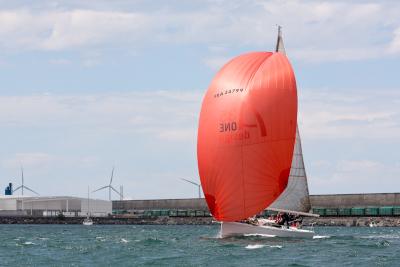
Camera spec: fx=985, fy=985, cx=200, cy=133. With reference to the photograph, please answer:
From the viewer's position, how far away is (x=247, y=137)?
225 feet

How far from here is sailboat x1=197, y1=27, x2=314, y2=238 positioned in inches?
2704

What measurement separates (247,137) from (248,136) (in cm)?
10

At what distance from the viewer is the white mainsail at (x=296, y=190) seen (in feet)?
235

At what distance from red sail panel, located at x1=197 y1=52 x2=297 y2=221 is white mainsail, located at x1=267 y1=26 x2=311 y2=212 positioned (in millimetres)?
1102

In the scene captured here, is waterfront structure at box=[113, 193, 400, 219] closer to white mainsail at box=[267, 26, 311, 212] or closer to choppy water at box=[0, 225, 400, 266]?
choppy water at box=[0, 225, 400, 266]

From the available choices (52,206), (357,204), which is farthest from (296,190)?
(52,206)

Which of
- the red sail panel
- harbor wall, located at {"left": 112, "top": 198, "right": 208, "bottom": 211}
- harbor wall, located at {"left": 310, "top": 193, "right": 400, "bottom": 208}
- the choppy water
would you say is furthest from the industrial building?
the red sail panel

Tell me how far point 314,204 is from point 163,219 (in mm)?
27487

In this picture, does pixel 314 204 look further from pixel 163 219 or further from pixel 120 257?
pixel 120 257

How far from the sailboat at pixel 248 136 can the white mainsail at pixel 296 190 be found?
33cm

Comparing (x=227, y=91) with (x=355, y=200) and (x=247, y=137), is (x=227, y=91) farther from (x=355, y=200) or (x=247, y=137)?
(x=355, y=200)

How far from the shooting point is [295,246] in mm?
67312

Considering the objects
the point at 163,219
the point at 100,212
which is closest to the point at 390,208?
the point at 163,219

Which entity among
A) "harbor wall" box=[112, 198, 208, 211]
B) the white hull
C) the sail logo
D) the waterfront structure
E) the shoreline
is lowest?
the white hull
